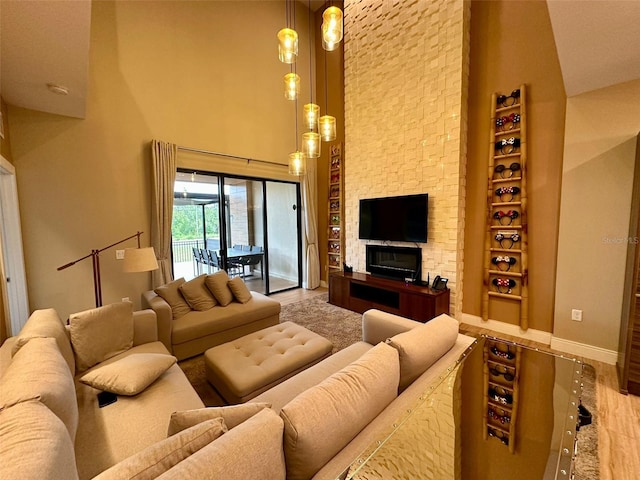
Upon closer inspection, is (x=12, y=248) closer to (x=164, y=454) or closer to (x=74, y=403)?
(x=74, y=403)

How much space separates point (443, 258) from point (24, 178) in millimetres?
5107

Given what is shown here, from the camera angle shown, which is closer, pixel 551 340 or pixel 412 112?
pixel 551 340

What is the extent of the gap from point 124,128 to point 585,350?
603cm

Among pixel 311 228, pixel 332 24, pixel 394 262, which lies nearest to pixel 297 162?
pixel 332 24

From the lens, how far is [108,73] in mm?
3461

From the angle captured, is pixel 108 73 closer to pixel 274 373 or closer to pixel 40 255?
pixel 40 255

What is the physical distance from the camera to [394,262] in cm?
436

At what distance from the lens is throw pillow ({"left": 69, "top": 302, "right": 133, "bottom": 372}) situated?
74.2 inches

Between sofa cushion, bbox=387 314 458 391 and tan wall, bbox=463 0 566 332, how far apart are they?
229 centimetres

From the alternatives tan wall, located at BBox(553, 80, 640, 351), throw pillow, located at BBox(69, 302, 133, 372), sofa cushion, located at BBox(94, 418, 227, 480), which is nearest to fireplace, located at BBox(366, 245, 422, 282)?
tan wall, located at BBox(553, 80, 640, 351)

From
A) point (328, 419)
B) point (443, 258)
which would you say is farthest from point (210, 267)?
point (328, 419)

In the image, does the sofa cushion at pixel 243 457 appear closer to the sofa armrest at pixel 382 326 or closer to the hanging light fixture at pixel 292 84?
the sofa armrest at pixel 382 326

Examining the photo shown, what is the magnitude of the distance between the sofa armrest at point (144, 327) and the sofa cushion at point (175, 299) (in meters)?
0.55

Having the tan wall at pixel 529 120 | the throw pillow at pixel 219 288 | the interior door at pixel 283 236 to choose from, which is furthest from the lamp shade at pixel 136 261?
the tan wall at pixel 529 120
